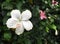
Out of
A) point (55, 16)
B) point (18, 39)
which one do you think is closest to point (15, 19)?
point (18, 39)

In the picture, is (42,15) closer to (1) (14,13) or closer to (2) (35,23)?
(2) (35,23)

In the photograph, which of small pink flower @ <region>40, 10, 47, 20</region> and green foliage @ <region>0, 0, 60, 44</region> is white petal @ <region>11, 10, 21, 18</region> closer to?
green foliage @ <region>0, 0, 60, 44</region>

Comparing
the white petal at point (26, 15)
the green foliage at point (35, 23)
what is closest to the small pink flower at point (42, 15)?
the green foliage at point (35, 23)

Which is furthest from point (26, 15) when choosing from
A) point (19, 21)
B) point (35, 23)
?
point (35, 23)

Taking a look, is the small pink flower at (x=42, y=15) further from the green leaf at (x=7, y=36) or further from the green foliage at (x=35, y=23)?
the green leaf at (x=7, y=36)

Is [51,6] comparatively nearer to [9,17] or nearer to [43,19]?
[43,19]
